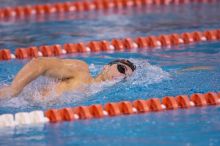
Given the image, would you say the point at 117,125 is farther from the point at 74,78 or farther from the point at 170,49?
the point at 170,49

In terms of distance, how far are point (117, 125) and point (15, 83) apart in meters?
0.90

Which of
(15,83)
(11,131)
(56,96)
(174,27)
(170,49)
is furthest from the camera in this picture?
(174,27)

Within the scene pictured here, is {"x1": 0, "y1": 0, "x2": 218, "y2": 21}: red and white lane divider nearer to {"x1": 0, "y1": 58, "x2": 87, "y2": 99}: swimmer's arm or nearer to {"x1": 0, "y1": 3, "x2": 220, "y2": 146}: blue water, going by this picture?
{"x1": 0, "y1": 3, "x2": 220, "y2": 146}: blue water

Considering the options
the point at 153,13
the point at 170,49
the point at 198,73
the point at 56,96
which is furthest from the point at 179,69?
the point at 153,13

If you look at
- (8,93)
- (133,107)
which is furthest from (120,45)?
(8,93)

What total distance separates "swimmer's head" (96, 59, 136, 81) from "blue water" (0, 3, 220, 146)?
0.42 ft

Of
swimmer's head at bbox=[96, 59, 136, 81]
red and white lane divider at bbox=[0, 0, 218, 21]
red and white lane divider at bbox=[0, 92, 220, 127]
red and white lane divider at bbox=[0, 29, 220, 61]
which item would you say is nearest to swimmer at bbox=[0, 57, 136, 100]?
swimmer's head at bbox=[96, 59, 136, 81]

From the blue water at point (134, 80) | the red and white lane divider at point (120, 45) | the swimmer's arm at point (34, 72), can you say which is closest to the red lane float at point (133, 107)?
the blue water at point (134, 80)

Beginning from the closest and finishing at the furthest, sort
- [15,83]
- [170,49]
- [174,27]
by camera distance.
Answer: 1. [15,83]
2. [170,49]
3. [174,27]

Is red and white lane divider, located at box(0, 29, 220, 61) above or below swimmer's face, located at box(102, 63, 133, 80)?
below

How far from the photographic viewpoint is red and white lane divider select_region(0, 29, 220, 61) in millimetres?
7254

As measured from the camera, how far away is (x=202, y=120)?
460 centimetres

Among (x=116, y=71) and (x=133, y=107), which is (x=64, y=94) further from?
(x=133, y=107)

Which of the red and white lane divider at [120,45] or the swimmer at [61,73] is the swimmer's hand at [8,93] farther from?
the red and white lane divider at [120,45]
